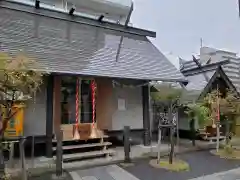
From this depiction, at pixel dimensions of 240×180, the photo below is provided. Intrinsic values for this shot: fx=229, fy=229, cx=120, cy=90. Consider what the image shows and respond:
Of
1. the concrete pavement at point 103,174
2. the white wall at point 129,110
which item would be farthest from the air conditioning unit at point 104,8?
the concrete pavement at point 103,174

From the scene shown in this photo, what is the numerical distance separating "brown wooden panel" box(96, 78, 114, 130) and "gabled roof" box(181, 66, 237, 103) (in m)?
3.52

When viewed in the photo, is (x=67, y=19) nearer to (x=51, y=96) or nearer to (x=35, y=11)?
(x=35, y=11)

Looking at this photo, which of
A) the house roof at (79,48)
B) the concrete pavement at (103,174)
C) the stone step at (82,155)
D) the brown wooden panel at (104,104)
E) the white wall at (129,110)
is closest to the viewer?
the concrete pavement at (103,174)

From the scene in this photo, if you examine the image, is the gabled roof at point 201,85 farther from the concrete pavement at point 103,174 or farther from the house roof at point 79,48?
the concrete pavement at point 103,174

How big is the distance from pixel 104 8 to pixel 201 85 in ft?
32.4

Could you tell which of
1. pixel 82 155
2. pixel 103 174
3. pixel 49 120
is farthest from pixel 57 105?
pixel 103 174

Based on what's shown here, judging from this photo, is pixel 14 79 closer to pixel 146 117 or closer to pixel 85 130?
pixel 85 130

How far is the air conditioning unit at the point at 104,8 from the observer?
16141 millimetres

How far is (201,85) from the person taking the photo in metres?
11.0

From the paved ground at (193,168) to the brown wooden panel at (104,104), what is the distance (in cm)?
251

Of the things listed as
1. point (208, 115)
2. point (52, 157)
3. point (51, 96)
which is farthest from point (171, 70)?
point (52, 157)

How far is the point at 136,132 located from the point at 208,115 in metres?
3.07

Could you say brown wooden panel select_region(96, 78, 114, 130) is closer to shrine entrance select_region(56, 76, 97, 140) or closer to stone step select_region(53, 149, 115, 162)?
shrine entrance select_region(56, 76, 97, 140)

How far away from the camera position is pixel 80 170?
6.21 metres
